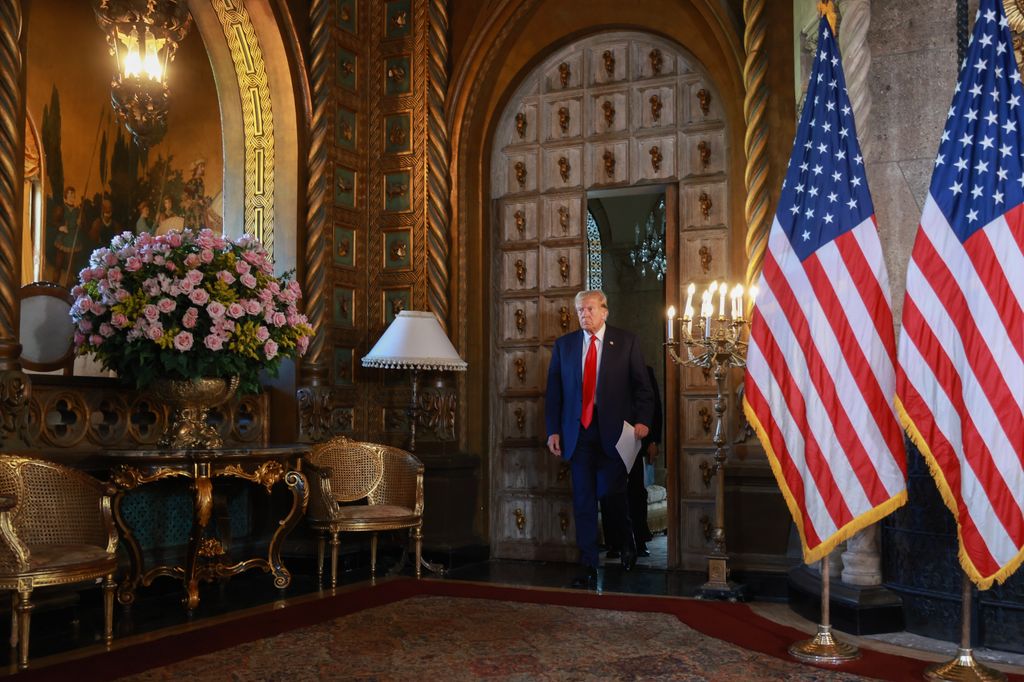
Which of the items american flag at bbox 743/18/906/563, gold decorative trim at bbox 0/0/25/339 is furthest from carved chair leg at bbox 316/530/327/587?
american flag at bbox 743/18/906/563

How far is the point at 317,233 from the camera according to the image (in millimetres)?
7617

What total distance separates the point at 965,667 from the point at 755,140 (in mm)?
3679

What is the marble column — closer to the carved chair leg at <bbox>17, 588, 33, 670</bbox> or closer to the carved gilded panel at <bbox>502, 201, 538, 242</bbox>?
the carved gilded panel at <bbox>502, 201, 538, 242</bbox>

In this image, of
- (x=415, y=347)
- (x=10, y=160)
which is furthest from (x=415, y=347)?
(x=10, y=160)

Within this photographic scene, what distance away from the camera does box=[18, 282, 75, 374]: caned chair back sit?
20.5ft

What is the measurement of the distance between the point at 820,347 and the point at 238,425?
13.2ft

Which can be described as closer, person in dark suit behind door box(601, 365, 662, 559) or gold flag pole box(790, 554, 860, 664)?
gold flag pole box(790, 554, 860, 664)

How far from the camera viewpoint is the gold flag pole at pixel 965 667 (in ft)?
13.8

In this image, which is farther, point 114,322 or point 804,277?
point 114,322

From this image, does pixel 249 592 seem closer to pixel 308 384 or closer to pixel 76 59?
pixel 308 384

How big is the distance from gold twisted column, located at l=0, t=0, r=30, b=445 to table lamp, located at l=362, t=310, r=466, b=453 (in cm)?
235

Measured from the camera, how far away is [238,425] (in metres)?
7.15

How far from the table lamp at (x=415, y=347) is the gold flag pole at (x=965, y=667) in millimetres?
3833

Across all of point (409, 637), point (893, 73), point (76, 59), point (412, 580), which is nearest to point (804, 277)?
point (893, 73)
